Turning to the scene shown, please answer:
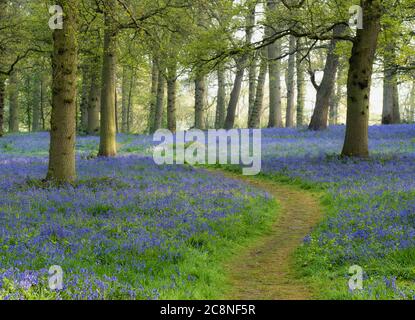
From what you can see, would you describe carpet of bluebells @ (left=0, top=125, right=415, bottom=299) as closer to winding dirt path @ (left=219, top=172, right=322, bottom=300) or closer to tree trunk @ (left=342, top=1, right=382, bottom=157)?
winding dirt path @ (left=219, top=172, right=322, bottom=300)

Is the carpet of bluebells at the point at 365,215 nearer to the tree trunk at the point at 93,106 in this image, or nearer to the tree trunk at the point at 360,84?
the tree trunk at the point at 360,84

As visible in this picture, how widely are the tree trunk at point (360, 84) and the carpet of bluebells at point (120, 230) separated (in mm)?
5787

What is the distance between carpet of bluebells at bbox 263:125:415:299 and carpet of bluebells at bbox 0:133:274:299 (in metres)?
1.82

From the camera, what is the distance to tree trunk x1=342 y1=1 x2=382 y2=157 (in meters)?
17.2

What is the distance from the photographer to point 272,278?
7691 mm

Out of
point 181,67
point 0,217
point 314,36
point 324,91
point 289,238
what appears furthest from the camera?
point 324,91

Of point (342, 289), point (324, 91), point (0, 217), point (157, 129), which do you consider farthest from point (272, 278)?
point (157, 129)

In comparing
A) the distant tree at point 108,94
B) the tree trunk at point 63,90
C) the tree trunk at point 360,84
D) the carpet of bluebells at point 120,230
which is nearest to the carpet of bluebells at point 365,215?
the tree trunk at point 360,84

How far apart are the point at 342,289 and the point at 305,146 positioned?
1789cm

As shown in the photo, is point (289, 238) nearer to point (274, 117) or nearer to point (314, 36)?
point (314, 36)

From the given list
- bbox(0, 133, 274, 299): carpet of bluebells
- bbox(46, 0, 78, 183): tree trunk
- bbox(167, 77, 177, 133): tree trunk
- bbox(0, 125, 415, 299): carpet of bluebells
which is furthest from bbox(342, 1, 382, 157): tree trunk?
bbox(167, 77, 177, 133): tree trunk

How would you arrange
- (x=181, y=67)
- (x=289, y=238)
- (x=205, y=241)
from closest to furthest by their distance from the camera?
(x=205, y=241), (x=289, y=238), (x=181, y=67)

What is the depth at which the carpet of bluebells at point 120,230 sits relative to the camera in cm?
603

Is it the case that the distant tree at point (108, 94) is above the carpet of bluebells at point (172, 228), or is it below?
above
